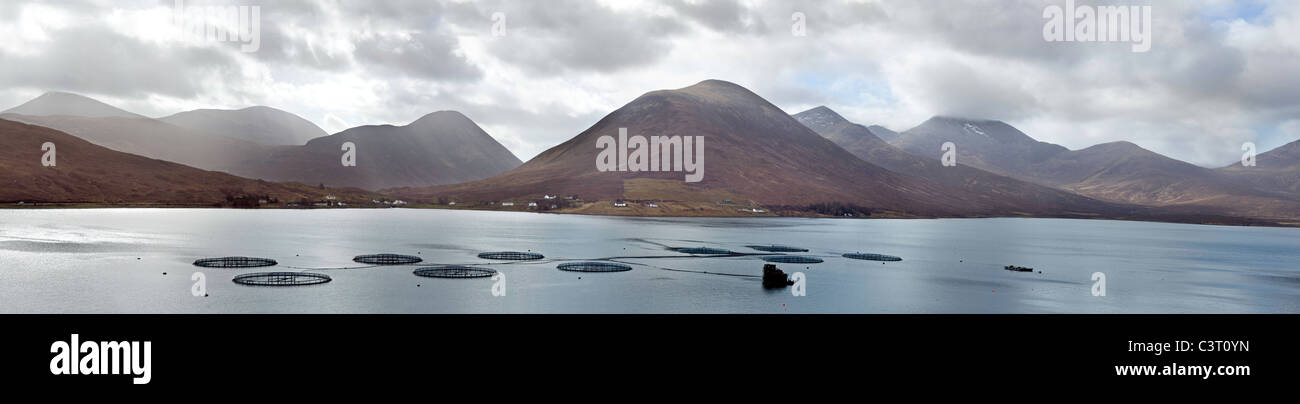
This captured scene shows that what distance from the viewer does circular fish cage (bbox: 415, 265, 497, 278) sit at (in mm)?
118562

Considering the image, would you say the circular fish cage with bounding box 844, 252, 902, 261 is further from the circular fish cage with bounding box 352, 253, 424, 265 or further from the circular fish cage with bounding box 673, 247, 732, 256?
the circular fish cage with bounding box 352, 253, 424, 265

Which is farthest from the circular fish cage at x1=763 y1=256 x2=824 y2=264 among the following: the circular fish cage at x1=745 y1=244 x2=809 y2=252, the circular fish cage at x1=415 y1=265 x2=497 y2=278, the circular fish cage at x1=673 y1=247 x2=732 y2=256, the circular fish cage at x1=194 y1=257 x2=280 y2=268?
the circular fish cage at x1=194 y1=257 x2=280 y2=268

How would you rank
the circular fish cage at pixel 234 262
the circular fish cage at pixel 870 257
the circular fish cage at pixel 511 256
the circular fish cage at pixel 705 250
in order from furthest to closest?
the circular fish cage at pixel 705 250 < the circular fish cage at pixel 870 257 < the circular fish cage at pixel 511 256 < the circular fish cage at pixel 234 262

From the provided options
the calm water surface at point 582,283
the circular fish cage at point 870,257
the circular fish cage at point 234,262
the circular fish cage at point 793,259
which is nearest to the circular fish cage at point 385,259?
the calm water surface at point 582,283

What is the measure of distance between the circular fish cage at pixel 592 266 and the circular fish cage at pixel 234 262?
5416cm

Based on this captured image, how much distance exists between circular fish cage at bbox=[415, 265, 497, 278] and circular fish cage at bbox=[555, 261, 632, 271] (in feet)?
46.5

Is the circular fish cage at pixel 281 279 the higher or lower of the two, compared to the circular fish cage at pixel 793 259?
higher

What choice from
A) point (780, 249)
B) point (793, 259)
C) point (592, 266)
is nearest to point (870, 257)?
point (793, 259)

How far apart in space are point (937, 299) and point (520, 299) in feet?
211

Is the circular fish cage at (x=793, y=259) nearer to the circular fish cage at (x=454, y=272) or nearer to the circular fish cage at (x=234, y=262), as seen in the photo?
the circular fish cage at (x=454, y=272)

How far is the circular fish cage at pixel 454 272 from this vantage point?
11856 cm

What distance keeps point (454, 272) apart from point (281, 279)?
88.5 ft

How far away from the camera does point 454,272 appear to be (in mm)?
121812
